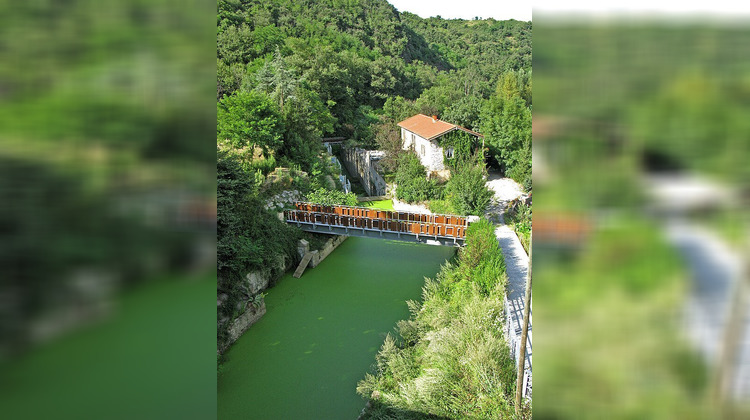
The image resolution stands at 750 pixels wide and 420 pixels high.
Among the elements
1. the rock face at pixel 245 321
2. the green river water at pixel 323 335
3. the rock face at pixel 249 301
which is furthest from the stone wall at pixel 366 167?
the rock face at pixel 245 321

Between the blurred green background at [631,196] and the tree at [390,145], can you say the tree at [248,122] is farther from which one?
A: the blurred green background at [631,196]

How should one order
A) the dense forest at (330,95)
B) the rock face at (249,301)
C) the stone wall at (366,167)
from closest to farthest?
the rock face at (249,301) → the dense forest at (330,95) → the stone wall at (366,167)

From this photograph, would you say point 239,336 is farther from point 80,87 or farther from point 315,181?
point 80,87

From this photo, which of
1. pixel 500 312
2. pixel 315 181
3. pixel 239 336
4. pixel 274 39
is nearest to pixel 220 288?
pixel 239 336

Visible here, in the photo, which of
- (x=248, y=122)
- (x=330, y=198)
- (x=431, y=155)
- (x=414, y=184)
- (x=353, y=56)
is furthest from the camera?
(x=353, y=56)

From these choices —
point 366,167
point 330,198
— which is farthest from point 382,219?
point 366,167

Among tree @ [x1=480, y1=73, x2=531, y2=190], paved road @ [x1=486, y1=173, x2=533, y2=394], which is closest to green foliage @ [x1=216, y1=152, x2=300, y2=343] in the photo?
paved road @ [x1=486, y1=173, x2=533, y2=394]

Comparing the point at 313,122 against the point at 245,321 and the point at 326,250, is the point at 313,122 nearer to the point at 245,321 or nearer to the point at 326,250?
the point at 326,250
